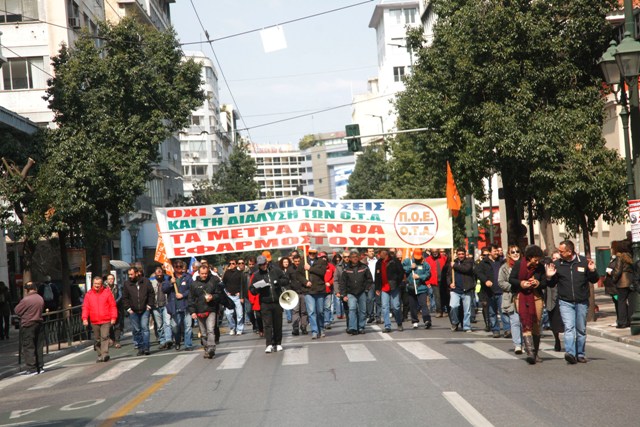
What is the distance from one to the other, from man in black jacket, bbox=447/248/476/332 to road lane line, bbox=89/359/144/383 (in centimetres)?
692

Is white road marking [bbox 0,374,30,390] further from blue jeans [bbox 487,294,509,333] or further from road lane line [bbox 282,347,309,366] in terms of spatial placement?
blue jeans [bbox 487,294,509,333]

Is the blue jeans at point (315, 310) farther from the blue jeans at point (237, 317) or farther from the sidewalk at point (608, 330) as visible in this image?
the sidewalk at point (608, 330)

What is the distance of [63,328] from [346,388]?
51.3 feet

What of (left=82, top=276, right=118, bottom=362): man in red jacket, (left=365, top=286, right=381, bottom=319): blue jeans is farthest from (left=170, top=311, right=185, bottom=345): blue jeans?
(left=365, top=286, right=381, bottom=319): blue jeans

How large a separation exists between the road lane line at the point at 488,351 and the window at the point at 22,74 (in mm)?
35001

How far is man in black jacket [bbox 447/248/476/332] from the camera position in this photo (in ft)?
73.2

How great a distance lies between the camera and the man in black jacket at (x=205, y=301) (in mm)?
19353

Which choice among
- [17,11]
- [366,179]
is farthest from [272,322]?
[366,179]

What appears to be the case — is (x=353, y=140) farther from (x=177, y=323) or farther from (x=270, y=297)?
(x=270, y=297)

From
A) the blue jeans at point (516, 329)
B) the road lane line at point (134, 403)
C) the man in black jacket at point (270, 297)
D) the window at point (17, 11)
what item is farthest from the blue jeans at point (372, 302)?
the window at point (17, 11)

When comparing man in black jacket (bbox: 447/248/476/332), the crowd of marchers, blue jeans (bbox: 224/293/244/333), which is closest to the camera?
the crowd of marchers

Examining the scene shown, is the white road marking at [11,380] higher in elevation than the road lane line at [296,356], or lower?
lower

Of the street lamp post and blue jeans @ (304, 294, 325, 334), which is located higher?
the street lamp post

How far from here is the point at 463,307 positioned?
2281 cm
